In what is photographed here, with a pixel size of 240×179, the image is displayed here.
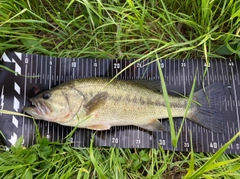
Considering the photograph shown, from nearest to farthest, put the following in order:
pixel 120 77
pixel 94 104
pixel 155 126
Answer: pixel 94 104, pixel 155 126, pixel 120 77

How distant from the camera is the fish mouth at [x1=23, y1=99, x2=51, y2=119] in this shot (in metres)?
3.07

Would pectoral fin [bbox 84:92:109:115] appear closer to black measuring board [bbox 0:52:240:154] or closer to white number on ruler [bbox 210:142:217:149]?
black measuring board [bbox 0:52:240:154]

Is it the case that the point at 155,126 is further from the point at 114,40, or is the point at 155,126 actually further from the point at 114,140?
the point at 114,40

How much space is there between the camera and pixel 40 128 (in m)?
3.26

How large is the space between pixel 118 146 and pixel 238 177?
132cm

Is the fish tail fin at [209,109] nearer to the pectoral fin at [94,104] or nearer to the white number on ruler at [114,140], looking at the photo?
the white number on ruler at [114,140]

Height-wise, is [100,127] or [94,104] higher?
[94,104]

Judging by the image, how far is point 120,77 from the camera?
3391 mm

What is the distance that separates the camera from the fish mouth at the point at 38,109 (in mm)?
3071

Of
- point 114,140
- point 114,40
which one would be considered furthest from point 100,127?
point 114,40

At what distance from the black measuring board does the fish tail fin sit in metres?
0.06

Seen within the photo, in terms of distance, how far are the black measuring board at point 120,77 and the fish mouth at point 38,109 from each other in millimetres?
156

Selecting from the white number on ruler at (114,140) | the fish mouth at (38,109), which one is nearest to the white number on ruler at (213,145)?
the white number on ruler at (114,140)

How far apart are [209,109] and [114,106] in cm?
107
